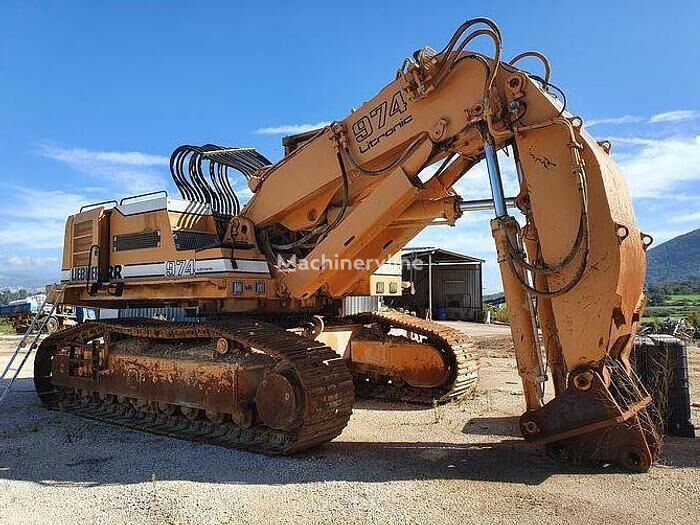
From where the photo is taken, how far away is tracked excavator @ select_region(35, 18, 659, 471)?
559 cm

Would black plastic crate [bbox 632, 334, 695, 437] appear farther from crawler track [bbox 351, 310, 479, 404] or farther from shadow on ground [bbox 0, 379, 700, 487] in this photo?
crawler track [bbox 351, 310, 479, 404]

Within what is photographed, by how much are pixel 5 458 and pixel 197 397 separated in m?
2.03

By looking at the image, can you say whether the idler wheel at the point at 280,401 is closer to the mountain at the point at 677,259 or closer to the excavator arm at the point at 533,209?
the excavator arm at the point at 533,209

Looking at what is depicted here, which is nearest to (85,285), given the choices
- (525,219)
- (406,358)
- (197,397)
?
(197,397)

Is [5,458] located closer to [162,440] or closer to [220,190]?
[162,440]

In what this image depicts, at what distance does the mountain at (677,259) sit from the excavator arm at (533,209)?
132088mm

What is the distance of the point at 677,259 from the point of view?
5920 inches

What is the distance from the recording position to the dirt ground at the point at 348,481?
479 centimetres

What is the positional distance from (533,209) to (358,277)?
2.84m

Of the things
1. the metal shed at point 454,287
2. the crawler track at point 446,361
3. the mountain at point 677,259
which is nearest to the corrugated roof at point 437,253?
the metal shed at point 454,287

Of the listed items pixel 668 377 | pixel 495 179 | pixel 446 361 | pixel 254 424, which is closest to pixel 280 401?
pixel 254 424

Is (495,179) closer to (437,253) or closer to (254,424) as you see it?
(254,424)

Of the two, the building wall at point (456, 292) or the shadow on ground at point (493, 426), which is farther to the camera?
the building wall at point (456, 292)

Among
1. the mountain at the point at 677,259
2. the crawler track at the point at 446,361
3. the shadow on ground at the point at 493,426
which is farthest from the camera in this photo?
the mountain at the point at 677,259
